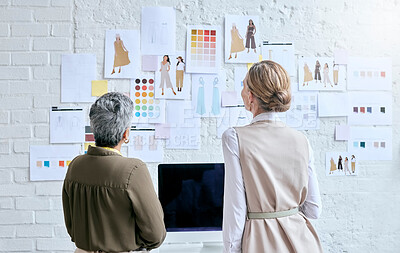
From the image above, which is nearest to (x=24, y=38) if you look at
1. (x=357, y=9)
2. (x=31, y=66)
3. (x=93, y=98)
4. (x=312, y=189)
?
(x=31, y=66)

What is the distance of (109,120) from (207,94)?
104 centimetres

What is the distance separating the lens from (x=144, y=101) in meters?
2.36

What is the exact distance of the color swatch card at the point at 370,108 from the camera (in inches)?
98.0

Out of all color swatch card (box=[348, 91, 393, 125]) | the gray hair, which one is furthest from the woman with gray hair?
color swatch card (box=[348, 91, 393, 125])

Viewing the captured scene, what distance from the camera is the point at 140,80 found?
7.75 ft

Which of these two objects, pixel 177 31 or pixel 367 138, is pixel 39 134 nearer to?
pixel 177 31

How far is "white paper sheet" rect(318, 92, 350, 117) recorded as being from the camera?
97.0 inches

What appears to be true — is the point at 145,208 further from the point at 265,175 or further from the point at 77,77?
the point at 77,77

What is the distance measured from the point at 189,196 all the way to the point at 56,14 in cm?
132

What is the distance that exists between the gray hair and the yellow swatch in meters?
0.91

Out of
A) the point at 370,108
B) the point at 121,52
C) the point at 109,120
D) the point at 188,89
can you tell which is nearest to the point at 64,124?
the point at 121,52

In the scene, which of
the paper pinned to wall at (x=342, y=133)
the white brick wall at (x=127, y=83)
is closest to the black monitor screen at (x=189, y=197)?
the white brick wall at (x=127, y=83)

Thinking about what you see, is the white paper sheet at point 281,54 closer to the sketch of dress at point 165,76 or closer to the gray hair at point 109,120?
the sketch of dress at point 165,76

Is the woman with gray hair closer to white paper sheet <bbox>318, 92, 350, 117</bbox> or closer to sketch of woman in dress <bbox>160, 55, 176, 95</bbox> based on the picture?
sketch of woman in dress <bbox>160, 55, 176, 95</bbox>
